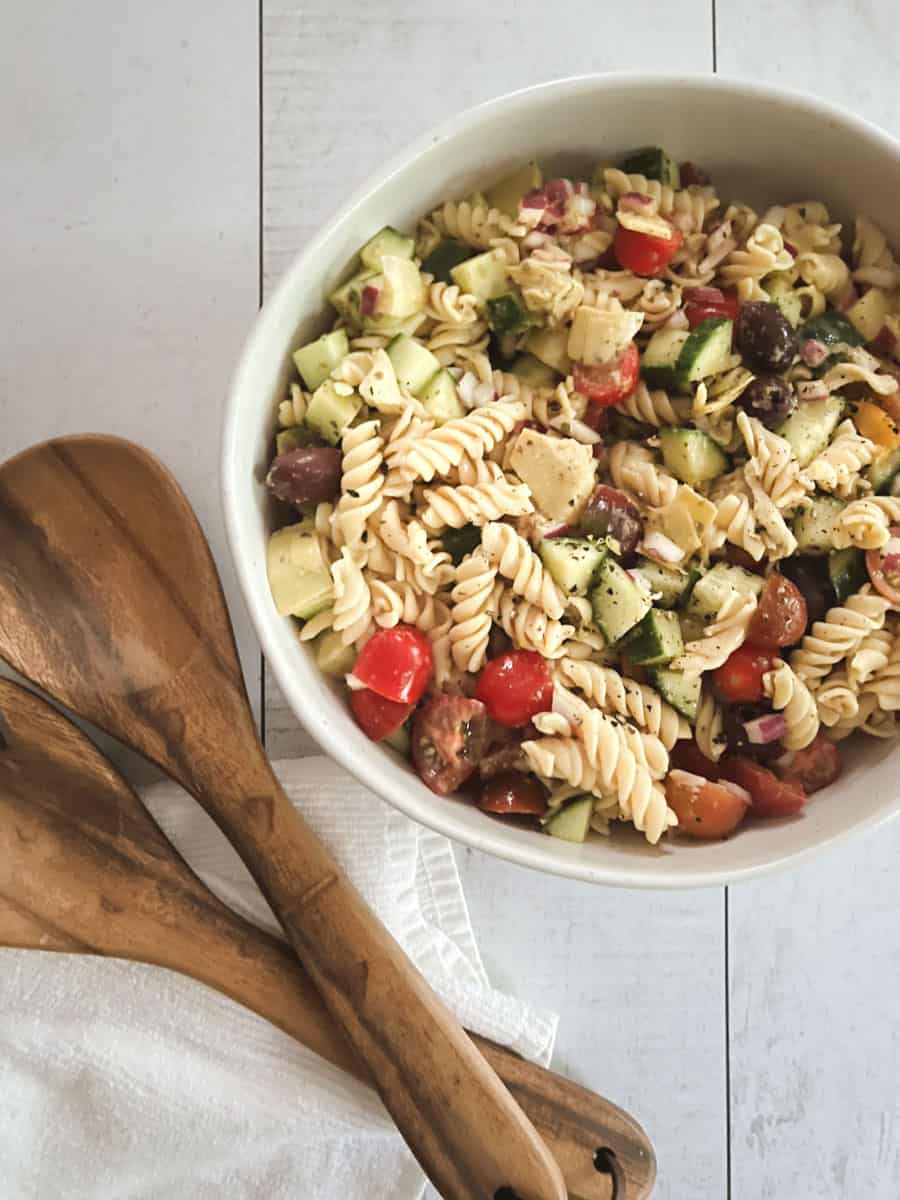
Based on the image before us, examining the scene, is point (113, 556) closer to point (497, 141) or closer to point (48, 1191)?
point (497, 141)

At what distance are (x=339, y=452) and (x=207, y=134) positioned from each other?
0.87m

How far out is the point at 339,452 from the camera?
1.70 m

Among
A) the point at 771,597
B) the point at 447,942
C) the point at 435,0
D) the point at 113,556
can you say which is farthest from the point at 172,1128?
the point at 435,0

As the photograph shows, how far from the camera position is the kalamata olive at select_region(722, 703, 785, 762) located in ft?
5.68

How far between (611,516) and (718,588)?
192 millimetres

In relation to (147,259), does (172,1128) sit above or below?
below

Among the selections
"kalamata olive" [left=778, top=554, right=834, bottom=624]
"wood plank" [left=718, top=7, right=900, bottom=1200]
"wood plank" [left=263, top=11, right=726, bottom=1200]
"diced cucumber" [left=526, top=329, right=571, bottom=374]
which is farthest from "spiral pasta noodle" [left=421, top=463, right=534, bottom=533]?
"wood plank" [left=718, top=7, right=900, bottom=1200]

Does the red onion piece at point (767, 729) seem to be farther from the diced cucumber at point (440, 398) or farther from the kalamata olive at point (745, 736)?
the diced cucumber at point (440, 398)

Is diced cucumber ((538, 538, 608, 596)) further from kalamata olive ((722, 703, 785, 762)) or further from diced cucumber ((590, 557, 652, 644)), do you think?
kalamata olive ((722, 703, 785, 762))

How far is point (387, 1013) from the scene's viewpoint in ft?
6.21

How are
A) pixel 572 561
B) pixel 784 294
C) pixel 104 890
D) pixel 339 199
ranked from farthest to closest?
pixel 339 199 → pixel 104 890 → pixel 784 294 → pixel 572 561

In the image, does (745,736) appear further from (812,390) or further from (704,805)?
(812,390)

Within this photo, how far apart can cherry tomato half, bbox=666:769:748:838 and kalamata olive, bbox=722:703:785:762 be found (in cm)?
7

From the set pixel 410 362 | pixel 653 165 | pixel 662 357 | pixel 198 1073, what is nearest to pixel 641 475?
pixel 662 357
